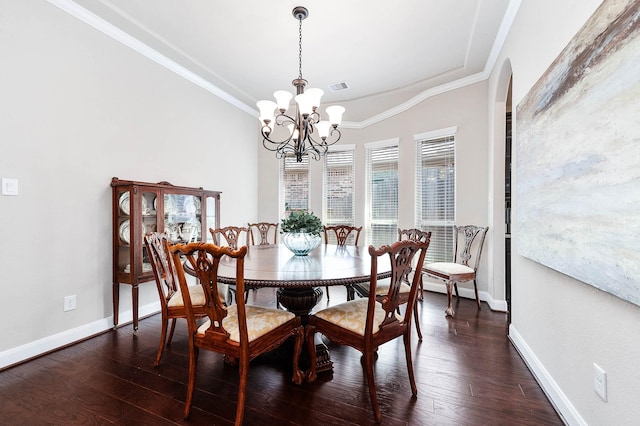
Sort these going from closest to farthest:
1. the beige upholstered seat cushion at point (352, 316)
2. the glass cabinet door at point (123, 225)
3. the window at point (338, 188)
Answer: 1. the beige upholstered seat cushion at point (352, 316)
2. the glass cabinet door at point (123, 225)
3. the window at point (338, 188)

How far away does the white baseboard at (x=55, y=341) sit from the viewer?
2166 millimetres

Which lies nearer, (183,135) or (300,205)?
(183,135)

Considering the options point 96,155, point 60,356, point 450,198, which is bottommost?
point 60,356

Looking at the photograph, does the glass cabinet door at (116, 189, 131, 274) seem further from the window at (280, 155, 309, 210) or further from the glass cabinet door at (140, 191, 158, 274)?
the window at (280, 155, 309, 210)

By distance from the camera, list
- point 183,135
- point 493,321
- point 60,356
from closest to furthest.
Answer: point 60,356, point 493,321, point 183,135

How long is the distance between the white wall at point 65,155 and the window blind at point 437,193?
10.9ft

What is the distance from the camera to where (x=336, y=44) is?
314cm

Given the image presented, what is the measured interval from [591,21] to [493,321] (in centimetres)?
263

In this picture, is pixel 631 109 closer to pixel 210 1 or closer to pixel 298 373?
pixel 298 373

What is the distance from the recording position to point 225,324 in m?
1.69

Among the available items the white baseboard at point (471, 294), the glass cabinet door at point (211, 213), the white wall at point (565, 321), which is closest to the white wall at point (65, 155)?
the glass cabinet door at point (211, 213)

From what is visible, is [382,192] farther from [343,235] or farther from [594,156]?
[594,156]

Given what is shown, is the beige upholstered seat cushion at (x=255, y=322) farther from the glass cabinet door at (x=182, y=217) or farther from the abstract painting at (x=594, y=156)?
the glass cabinet door at (x=182, y=217)

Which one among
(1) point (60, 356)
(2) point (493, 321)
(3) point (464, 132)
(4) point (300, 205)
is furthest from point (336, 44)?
(1) point (60, 356)
